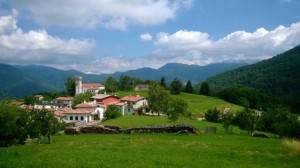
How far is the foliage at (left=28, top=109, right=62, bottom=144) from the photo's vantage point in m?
47.2

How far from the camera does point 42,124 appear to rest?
4797cm

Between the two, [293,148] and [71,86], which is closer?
[293,148]

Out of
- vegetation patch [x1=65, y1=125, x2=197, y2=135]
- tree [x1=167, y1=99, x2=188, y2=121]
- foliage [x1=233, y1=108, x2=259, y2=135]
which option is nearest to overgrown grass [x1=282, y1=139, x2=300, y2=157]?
vegetation patch [x1=65, y1=125, x2=197, y2=135]

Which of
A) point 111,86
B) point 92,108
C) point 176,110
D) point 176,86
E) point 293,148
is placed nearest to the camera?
point 293,148

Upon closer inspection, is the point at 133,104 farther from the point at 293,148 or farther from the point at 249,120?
the point at 293,148

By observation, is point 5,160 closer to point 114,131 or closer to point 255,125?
point 114,131

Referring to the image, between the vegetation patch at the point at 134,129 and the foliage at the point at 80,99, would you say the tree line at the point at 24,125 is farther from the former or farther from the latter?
the foliage at the point at 80,99

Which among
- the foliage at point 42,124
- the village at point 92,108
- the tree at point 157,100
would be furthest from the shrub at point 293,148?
the tree at point 157,100

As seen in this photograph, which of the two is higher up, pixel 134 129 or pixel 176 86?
pixel 176 86

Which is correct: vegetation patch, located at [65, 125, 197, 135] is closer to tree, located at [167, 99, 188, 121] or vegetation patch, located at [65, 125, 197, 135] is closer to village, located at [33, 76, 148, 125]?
village, located at [33, 76, 148, 125]

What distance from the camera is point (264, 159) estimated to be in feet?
77.6

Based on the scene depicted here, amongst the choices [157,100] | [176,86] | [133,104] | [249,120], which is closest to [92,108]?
[133,104]

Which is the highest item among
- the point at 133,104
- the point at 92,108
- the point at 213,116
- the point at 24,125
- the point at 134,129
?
the point at 24,125

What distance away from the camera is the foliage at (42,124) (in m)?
47.2
